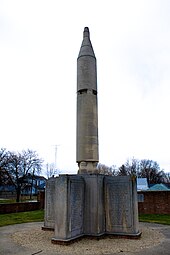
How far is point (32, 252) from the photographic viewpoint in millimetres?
7758

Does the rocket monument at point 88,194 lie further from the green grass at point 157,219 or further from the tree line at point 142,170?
the tree line at point 142,170

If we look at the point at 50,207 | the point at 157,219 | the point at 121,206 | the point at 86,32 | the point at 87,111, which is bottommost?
the point at 157,219

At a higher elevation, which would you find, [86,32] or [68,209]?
[86,32]

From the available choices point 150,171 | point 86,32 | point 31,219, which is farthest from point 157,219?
point 150,171

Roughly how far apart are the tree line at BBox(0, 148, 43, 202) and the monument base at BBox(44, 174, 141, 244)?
31874 millimetres

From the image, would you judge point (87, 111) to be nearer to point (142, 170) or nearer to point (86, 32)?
point (86, 32)

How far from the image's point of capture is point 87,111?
37.4 feet

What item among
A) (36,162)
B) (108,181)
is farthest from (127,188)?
(36,162)

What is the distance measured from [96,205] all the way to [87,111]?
158 inches

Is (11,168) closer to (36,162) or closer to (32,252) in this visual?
(36,162)

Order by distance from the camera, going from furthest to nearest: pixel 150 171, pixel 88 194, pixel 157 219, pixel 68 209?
pixel 150 171 < pixel 157 219 < pixel 88 194 < pixel 68 209

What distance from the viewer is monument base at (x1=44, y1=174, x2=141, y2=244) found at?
9.33 meters

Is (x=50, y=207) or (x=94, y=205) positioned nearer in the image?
(x=94, y=205)

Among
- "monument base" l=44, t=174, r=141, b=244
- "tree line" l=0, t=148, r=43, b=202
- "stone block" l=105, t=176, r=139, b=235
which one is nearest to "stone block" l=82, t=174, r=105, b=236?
"monument base" l=44, t=174, r=141, b=244
